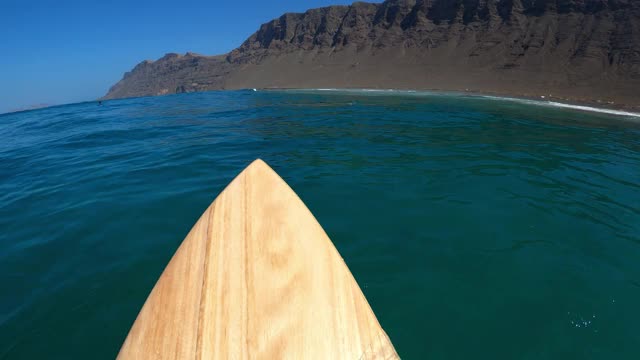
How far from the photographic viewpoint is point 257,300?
4.98 ft

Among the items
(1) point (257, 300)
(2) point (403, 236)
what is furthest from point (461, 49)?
Result: (1) point (257, 300)

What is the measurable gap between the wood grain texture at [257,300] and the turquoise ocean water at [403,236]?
141 centimetres

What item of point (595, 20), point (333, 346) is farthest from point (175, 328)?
point (595, 20)

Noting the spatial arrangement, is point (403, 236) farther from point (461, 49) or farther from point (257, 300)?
point (461, 49)

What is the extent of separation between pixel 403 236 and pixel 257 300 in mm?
2956

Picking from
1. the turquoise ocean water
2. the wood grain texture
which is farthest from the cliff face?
the wood grain texture

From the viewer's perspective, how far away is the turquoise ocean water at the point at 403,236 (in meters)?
2.71

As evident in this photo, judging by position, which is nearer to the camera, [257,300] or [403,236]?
[257,300]

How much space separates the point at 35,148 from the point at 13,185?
515 cm

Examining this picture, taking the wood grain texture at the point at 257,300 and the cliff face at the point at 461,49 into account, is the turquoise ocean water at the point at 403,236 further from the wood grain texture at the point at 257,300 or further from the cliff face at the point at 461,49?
the cliff face at the point at 461,49

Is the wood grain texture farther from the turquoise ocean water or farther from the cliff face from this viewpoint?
the cliff face

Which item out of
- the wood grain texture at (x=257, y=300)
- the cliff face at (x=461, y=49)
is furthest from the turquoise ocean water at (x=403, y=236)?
the cliff face at (x=461, y=49)

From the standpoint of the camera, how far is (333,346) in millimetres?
1367

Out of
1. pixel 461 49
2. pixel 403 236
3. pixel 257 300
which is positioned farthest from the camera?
pixel 461 49
